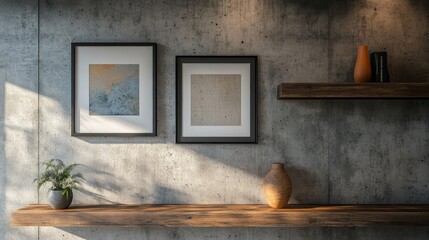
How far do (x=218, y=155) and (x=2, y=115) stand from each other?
1.70 meters

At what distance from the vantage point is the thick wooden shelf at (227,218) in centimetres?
340

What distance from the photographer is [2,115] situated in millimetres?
3846

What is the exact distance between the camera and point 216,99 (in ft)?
12.5

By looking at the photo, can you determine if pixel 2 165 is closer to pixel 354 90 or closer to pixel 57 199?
pixel 57 199

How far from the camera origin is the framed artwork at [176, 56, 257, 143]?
3.81 meters

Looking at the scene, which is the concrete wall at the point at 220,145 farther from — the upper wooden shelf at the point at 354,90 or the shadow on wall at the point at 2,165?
the upper wooden shelf at the point at 354,90

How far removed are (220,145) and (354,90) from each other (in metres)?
1.08

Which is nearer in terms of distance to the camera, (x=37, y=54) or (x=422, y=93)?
(x=422, y=93)

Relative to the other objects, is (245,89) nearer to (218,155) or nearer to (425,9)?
(218,155)

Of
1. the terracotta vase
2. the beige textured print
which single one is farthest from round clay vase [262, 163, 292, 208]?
the terracotta vase

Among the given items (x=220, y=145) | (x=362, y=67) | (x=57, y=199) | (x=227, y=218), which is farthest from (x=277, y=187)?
(x=57, y=199)

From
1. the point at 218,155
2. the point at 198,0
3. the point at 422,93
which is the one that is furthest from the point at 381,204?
the point at 198,0

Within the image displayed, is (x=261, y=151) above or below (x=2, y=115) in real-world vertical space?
below

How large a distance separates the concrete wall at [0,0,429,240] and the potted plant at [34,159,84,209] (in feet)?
0.49
